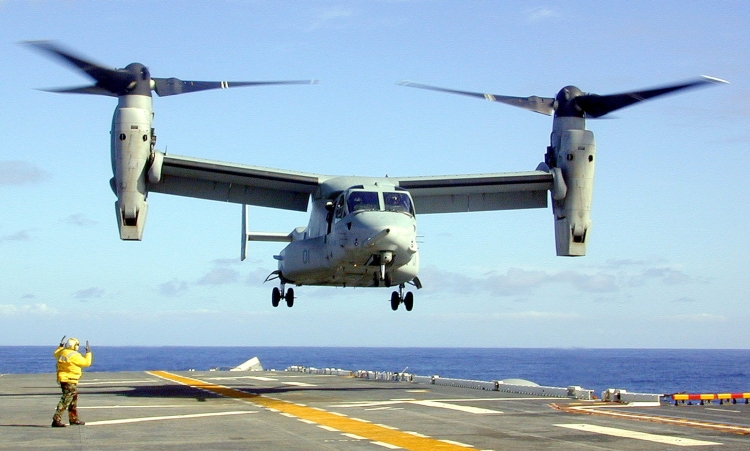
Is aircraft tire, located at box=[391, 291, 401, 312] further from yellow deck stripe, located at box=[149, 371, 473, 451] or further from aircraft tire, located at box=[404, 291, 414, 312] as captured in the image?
yellow deck stripe, located at box=[149, 371, 473, 451]

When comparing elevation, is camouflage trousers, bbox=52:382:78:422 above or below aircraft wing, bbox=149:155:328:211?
below

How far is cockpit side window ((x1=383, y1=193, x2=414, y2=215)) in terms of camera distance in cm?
2288

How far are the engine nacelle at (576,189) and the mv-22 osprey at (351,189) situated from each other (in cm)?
3

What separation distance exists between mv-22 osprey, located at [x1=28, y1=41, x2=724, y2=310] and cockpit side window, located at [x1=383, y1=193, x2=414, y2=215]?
31mm

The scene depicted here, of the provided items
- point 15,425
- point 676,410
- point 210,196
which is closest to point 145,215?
point 210,196

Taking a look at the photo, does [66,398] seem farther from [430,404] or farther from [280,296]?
[280,296]

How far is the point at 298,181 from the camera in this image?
85.8ft

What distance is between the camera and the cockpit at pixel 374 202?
2275 centimetres

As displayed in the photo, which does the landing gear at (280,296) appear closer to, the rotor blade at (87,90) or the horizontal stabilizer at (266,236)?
the horizontal stabilizer at (266,236)

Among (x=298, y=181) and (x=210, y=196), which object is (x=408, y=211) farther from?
(x=210, y=196)

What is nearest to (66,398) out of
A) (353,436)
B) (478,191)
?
(353,436)

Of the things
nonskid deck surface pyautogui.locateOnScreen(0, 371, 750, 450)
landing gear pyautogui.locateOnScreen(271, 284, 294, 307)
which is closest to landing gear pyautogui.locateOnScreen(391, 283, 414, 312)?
nonskid deck surface pyautogui.locateOnScreen(0, 371, 750, 450)

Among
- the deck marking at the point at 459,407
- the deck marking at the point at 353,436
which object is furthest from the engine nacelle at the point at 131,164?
the deck marking at the point at 353,436

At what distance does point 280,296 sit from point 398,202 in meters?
8.57
